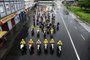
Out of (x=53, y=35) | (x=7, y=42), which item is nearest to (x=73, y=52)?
(x=53, y=35)

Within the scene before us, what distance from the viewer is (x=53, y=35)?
3697 centimetres

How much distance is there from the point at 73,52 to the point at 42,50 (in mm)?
5220

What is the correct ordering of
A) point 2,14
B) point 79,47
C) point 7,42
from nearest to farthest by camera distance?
point 79,47, point 7,42, point 2,14

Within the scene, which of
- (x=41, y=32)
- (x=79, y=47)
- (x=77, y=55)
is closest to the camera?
(x=77, y=55)

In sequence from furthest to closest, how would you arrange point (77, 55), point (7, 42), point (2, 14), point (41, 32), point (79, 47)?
point (41, 32)
point (2, 14)
point (7, 42)
point (79, 47)
point (77, 55)

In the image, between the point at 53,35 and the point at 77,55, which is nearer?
the point at 77,55

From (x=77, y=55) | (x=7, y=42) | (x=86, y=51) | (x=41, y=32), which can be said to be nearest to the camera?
(x=77, y=55)

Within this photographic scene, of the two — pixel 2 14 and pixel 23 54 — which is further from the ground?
pixel 2 14

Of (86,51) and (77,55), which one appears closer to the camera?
(77,55)

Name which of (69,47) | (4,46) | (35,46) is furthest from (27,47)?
(69,47)

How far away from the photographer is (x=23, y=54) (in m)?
26.0

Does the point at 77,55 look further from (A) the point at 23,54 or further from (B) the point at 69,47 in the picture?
(A) the point at 23,54

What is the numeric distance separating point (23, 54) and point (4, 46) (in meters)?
5.38

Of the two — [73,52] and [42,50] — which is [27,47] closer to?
[42,50]
